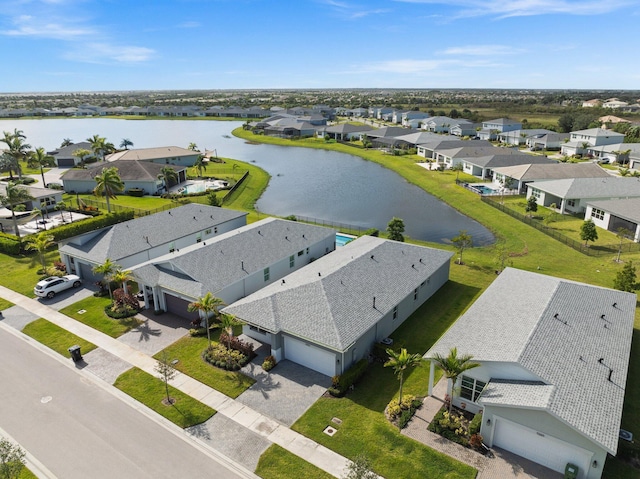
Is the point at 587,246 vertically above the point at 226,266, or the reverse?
the point at 226,266

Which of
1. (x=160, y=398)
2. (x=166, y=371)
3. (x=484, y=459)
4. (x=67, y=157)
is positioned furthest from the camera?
(x=67, y=157)

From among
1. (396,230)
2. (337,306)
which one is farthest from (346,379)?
(396,230)

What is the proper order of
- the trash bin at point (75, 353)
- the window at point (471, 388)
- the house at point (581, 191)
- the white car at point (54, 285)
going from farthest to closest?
the house at point (581, 191)
the white car at point (54, 285)
the trash bin at point (75, 353)
the window at point (471, 388)

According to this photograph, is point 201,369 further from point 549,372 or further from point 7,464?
point 549,372

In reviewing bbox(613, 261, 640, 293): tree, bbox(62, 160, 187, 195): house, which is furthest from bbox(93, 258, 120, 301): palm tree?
bbox(62, 160, 187, 195): house

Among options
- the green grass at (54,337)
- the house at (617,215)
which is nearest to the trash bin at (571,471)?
the green grass at (54,337)

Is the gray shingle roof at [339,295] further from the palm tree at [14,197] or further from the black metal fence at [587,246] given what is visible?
the palm tree at [14,197]
